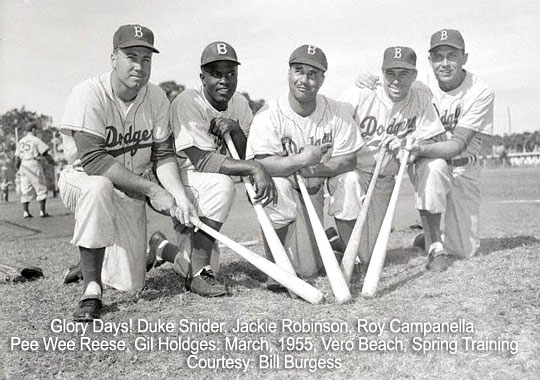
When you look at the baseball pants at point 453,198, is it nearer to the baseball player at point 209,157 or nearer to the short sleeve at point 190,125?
the baseball player at point 209,157

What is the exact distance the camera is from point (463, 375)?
7.17 ft

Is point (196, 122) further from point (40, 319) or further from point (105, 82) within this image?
point (40, 319)

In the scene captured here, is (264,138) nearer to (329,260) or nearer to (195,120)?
(195,120)

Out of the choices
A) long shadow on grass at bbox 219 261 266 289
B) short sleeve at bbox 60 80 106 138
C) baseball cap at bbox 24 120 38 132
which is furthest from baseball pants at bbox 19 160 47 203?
short sleeve at bbox 60 80 106 138

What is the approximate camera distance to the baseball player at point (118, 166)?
3176 millimetres

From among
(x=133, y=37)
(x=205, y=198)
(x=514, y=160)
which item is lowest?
(x=514, y=160)

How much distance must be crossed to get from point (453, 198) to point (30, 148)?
8.24 meters

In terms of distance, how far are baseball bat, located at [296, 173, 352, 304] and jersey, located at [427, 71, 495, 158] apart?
1.40m

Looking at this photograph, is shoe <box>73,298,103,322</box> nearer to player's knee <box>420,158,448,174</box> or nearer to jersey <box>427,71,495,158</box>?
player's knee <box>420,158,448,174</box>

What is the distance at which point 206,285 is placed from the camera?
11.2 feet

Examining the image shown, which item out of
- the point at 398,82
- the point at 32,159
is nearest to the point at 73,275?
the point at 398,82

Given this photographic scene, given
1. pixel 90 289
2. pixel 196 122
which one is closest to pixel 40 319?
pixel 90 289

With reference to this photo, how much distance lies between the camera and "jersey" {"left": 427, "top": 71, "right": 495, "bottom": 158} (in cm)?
430

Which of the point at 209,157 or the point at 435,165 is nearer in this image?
the point at 209,157
